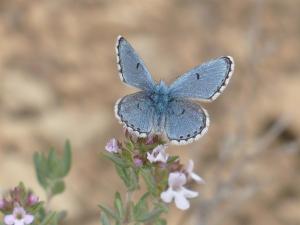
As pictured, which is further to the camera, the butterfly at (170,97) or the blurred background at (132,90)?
the blurred background at (132,90)

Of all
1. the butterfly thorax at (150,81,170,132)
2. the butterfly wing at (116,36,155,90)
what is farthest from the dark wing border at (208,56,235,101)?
the butterfly wing at (116,36,155,90)

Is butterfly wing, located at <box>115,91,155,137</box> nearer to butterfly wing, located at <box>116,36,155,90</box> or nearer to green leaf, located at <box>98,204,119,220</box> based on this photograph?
butterfly wing, located at <box>116,36,155,90</box>

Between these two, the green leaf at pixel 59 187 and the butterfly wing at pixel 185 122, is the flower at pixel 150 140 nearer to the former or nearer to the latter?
the butterfly wing at pixel 185 122

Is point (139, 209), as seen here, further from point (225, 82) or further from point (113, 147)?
point (225, 82)

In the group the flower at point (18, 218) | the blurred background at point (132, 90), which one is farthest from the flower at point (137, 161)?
the blurred background at point (132, 90)

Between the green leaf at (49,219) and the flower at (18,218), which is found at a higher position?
the green leaf at (49,219)

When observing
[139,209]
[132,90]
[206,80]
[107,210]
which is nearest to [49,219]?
[107,210]

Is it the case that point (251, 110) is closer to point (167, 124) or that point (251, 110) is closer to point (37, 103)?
point (37, 103)
